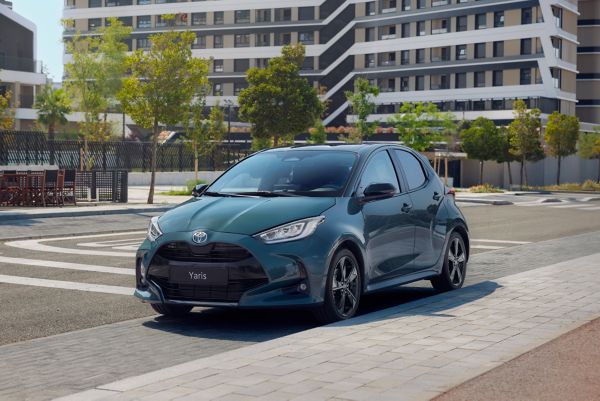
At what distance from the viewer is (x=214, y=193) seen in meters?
9.37

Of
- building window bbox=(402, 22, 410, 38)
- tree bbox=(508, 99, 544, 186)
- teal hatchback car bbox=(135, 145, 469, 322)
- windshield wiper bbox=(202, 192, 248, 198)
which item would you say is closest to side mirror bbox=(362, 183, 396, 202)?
teal hatchback car bbox=(135, 145, 469, 322)

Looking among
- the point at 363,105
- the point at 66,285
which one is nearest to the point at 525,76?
the point at 363,105

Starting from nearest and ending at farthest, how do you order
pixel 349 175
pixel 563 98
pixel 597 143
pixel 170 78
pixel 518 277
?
pixel 349 175 → pixel 518 277 → pixel 170 78 → pixel 597 143 → pixel 563 98

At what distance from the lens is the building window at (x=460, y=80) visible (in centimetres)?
8900

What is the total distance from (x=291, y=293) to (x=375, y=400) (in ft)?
9.64

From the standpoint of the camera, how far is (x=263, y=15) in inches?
4075

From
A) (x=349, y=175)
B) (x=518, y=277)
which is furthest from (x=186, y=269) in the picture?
(x=518, y=277)

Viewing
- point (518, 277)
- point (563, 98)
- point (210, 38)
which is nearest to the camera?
point (518, 277)

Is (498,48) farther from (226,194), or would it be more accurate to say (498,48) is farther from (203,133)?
(226,194)

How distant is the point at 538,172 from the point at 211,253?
67.0m

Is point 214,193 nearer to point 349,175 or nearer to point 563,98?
point 349,175

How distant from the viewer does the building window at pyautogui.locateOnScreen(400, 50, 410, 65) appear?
93500 millimetres

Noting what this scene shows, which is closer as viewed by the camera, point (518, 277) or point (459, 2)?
point (518, 277)

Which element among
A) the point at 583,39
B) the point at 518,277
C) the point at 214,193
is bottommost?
the point at 518,277
